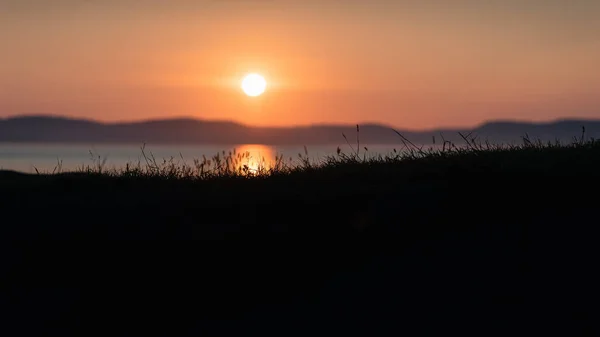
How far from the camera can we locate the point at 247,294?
6902 millimetres

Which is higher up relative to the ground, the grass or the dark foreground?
the grass

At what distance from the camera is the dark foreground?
6410mm

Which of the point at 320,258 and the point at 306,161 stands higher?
the point at 306,161

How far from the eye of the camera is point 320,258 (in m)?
7.36

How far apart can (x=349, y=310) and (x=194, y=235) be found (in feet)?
6.33

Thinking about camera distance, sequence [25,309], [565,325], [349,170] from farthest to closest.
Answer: [349,170] < [25,309] < [565,325]

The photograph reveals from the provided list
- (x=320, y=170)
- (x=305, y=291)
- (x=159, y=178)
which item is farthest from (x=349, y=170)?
(x=305, y=291)

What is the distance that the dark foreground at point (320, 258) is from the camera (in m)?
6.41

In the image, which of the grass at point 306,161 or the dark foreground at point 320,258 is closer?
the dark foreground at point 320,258

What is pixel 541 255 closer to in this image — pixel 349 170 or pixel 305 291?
pixel 305 291

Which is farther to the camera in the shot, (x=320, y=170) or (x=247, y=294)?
(x=320, y=170)

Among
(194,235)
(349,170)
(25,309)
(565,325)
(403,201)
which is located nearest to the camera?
(565,325)

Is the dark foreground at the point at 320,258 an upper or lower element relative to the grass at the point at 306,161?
lower

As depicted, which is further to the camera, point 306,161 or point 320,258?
point 306,161
